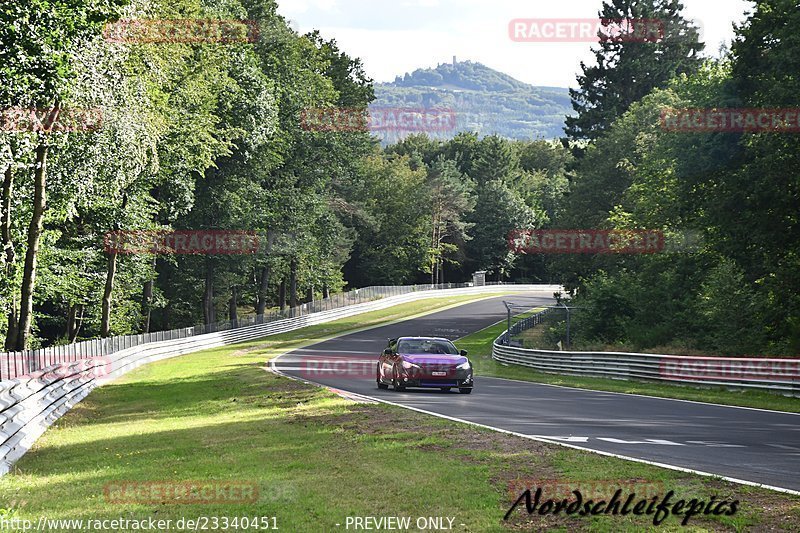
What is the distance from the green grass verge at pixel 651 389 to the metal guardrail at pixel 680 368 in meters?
0.28

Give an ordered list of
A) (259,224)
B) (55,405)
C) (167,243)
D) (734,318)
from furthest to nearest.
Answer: (259,224) → (167,243) → (734,318) → (55,405)

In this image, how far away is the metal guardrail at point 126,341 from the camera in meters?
24.2

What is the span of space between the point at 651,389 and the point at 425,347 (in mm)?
6782

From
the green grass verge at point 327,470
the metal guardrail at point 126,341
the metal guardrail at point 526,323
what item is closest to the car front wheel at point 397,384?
the green grass verge at point 327,470

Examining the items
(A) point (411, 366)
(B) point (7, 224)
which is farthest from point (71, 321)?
(A) point (411, 366)

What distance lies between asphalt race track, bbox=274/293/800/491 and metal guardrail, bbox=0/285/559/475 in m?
7.33

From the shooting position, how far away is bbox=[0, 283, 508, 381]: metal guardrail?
24.2 metres

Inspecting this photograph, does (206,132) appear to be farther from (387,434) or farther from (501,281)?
(501,281)

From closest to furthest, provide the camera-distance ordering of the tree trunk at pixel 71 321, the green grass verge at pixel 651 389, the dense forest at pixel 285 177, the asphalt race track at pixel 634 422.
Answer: the asphalt race track at pixel 634 422 < the green grass verge at pixel 651 389 < the dense forest at pixel 285 177 < the tree trunk at pixel 71 321

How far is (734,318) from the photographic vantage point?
36.3 m

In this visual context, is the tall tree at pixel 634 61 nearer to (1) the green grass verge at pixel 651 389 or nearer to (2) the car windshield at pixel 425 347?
(1) the green grass verge at pixel 651 389

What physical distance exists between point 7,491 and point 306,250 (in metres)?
57.7

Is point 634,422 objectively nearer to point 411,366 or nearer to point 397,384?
point 411,366

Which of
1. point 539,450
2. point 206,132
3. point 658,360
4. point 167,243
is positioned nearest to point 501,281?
point 167,243
